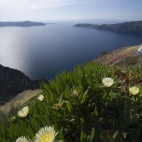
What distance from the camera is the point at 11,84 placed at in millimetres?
43156

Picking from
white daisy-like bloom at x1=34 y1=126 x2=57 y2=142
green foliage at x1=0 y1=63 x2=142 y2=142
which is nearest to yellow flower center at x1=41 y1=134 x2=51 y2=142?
white daisy-like bloom at x1=34 y1=126 x2=57 y2=142

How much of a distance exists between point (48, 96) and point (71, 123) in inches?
27.1

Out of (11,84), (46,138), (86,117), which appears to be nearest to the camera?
(46,138)

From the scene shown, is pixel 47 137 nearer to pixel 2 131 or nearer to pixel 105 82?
pixel 2 131

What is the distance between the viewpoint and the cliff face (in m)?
40.4

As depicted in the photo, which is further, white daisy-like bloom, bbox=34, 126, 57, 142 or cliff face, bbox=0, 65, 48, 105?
cliff face, bbox=0, 65, 48, 105

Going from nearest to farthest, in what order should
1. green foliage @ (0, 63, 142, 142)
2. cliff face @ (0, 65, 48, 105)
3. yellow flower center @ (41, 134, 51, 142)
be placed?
yellow flower center @ (41, 134, 51, 142) < green foliage @ (0, 63, 142, 142) < cliff face @ (0, 65, 48, 105)

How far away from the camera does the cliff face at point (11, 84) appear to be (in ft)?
133

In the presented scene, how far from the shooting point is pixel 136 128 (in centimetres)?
292

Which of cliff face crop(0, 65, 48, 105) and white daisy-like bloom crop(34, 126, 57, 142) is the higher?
white daisy-like bloom crop(34, 126, 57, 142)

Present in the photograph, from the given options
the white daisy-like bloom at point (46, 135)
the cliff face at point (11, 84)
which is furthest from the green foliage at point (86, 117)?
the cliff face at point (11, 84)

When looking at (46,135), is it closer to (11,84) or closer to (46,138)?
(46,138)

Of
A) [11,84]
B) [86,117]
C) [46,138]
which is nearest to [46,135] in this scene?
[46,138]

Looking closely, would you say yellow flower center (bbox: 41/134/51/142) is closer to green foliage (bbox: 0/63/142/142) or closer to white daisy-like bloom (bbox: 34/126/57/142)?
white daisy-like bloom (bbox: 34/126/57/142)
